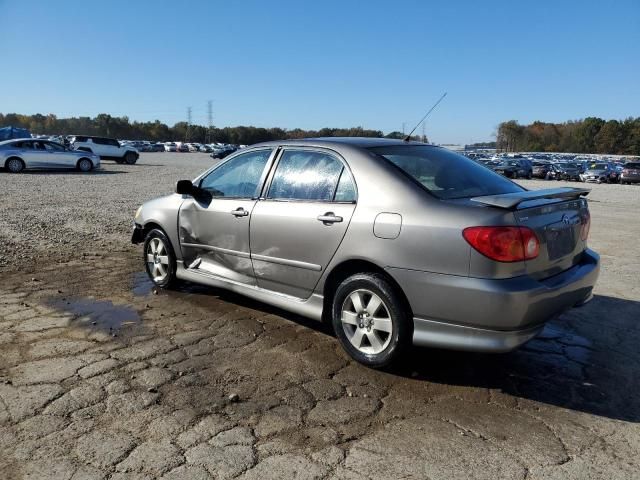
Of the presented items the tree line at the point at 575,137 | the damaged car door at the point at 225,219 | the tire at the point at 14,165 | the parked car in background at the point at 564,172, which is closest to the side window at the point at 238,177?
the damaged car door at the point at 225,219

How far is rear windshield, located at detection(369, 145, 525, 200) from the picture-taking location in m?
3.91

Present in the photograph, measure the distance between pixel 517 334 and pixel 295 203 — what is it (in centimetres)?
193

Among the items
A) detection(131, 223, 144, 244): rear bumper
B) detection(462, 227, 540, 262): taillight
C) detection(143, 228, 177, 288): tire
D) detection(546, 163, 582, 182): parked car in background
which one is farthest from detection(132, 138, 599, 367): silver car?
detection(546, 163, 582, 182): parked car in background

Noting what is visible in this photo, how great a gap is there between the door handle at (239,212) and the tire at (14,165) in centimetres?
A: 2204

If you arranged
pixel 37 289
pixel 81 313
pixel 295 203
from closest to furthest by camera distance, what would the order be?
pixel 295 203
pixel 81 313
pixel 37 289

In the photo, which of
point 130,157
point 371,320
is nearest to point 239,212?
point 371,320

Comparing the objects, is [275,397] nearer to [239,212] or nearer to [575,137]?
[239,212]

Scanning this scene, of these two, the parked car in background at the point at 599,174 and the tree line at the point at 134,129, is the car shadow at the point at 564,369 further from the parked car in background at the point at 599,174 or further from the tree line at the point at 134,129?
the tree line at the point at 134,129

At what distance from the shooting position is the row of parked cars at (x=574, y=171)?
A: 3447cm

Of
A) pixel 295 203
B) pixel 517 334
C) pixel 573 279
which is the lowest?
pixel 517 334

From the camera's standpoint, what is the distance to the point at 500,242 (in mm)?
3266

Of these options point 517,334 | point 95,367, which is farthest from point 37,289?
point 517,334

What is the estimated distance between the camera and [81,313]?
498 centimetres

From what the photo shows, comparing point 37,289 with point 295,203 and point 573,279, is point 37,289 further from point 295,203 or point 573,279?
point 573,279
